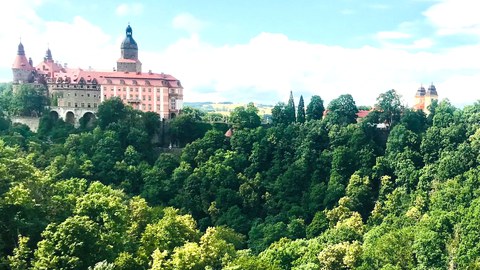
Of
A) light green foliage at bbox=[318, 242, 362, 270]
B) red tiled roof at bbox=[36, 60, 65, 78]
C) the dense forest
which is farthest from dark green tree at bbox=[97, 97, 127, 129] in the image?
light green foliage at bbox=[318, 242, 362, 270]

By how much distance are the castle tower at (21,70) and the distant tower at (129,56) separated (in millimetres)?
14608

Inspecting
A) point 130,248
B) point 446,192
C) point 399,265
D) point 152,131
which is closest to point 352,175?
point 446,192

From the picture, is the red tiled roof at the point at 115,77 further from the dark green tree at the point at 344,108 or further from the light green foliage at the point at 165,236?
the light green foliage at the point at 165,236

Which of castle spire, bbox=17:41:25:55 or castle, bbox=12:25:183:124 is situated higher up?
castle spire, bbox=17:41:25:55

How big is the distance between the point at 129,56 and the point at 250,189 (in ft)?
133

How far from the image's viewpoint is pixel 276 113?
8081 centimetres

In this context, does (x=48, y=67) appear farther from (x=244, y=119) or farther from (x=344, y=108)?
(x=344, y=108)

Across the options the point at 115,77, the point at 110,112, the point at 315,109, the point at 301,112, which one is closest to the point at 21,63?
the point at 115,77

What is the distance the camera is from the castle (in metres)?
85.0

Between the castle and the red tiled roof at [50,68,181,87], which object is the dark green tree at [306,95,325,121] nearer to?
the castle

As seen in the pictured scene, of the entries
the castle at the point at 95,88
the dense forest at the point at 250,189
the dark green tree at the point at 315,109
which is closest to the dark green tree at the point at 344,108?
the dense forest at the point at 250,189

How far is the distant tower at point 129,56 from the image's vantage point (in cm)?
9362

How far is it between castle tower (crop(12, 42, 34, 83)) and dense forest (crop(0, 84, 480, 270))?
3910 mm

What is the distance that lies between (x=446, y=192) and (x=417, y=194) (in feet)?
22.0
